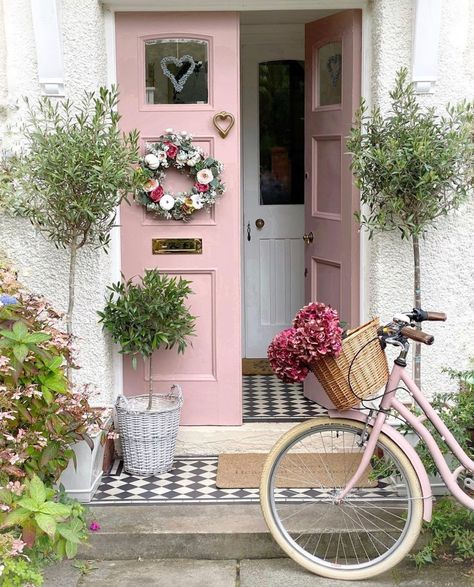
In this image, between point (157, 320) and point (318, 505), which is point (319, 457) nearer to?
point (318, 505)

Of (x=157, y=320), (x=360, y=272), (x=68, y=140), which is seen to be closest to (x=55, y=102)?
(x=68, y=140)

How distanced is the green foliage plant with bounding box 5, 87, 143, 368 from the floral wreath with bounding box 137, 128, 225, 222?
0.43m

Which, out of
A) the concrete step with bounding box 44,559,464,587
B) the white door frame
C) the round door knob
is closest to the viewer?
the concrete step with bounding box 44,559,464,587

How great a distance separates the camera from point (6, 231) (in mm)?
5445

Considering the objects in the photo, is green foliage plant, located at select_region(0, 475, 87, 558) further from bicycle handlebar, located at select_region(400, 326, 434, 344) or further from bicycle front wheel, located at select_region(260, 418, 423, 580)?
bicycle handlebar, located at select_region(400, 326, 434, 344)

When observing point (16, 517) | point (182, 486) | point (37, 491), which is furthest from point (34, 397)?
point (182, 486)

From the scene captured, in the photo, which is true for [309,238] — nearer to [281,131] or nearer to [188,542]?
[281,131]

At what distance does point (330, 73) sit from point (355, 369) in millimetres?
2529

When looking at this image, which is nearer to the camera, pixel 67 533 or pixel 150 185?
pixel 67 533

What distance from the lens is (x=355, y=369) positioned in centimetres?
422

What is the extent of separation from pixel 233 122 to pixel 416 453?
222 cm

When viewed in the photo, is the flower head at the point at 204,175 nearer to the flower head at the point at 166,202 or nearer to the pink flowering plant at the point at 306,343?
the flower head at the point at 166,202

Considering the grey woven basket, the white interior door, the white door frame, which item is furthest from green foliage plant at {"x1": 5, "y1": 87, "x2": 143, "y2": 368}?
the white interior door

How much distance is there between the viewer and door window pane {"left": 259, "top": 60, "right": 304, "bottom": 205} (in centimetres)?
757
